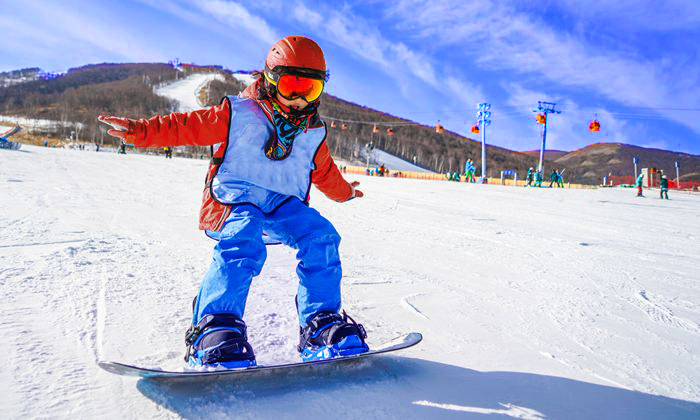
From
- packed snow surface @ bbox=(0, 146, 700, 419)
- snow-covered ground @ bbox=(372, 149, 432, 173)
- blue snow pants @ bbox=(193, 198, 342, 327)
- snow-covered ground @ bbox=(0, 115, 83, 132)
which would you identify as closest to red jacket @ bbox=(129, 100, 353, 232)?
blue snow pants @ bbox=(193, 198, 342, 327)

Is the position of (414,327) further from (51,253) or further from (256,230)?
(51,253)

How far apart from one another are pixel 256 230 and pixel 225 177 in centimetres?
34

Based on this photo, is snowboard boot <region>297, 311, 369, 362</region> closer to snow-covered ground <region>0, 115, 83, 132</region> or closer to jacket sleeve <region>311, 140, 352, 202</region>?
jacket sleeve <region>311, 140, 352, 202</region>

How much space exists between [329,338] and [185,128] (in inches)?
41.0

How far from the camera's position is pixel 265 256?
1.62m

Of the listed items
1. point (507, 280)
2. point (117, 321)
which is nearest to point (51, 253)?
point (117, 321)

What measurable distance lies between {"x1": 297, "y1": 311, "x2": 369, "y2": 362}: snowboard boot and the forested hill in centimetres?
6919

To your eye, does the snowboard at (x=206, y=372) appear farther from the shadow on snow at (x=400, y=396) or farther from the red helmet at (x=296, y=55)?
the red helmet at (x=296, y=55)

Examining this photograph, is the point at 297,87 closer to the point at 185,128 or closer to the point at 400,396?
the point at 185,128

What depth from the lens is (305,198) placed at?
6.55ft

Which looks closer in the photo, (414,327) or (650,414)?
(650,414)

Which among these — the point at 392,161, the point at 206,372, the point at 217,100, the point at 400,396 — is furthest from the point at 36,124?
the point at 400,396

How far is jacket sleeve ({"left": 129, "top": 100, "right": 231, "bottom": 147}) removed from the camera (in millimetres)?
1708

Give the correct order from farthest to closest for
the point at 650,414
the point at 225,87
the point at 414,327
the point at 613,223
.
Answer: the point at 225,87
the point at 613,223
the point at 414,327
the point at 650,414
